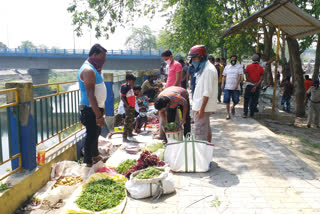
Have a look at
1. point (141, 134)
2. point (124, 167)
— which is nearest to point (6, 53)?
point (141, 134)

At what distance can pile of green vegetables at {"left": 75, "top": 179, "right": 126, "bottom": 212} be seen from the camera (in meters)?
3.25

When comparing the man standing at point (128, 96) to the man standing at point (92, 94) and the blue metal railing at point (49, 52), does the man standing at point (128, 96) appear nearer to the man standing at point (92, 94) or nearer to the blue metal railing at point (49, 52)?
the man standing at point (92, 94)

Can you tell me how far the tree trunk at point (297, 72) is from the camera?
36.1ft

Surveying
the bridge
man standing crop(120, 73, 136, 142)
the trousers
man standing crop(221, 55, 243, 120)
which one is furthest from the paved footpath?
the bridge

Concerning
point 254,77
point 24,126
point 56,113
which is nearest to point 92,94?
point 24,126

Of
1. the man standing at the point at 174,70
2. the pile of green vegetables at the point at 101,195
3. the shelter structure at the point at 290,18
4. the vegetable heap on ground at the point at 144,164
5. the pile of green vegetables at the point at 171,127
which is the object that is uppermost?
the shelter structure at the point at 290,18

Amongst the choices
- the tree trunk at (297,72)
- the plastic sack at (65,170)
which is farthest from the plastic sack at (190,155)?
the tree trunk at (297,72)

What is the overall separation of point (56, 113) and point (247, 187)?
3.34m

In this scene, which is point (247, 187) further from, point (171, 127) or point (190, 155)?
point (171, 127)

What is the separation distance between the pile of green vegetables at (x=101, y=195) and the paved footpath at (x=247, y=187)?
173 mm

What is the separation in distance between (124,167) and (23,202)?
145cm

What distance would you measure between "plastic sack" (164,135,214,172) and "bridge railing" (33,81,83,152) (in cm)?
213

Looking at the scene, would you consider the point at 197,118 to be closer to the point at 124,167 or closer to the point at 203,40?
the point at 124,167

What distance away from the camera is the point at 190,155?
4.17 m
